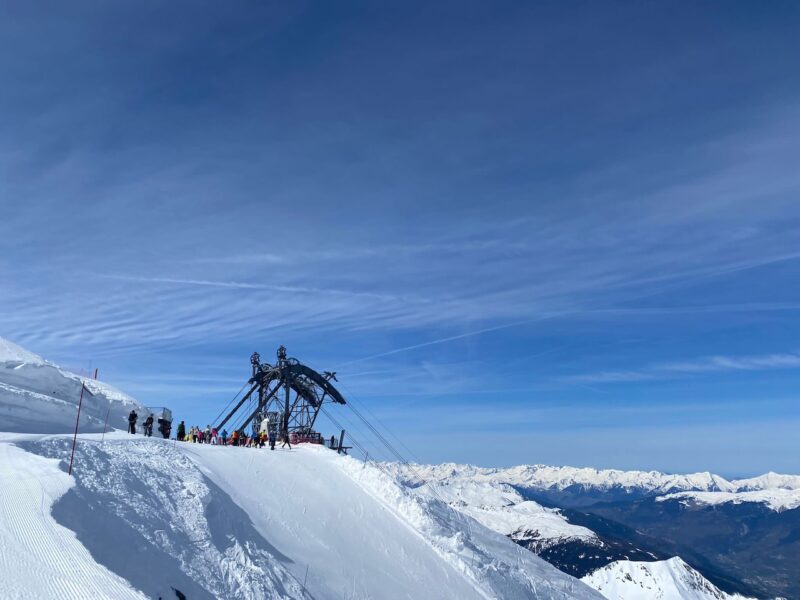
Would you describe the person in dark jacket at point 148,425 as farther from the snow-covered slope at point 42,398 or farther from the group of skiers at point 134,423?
the snow-covered slope at point 42,398

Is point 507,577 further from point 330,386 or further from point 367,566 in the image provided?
point 330,386

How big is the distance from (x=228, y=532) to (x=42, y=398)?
41.3 ft

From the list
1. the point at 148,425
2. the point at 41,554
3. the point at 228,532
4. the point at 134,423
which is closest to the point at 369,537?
the point at 228,532

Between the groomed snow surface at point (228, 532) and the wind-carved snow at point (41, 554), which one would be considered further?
the groomed snow surface at point (228, 532)

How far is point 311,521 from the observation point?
25.8 meters

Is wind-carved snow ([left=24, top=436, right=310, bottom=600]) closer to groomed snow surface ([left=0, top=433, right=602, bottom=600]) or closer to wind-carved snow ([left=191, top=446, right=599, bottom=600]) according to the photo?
groomed snow surface ([left=0, top=433, right=602, bottom=600])

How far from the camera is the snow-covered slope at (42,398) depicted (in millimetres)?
25141

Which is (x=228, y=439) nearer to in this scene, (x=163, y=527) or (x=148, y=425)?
(x=148, y=425)

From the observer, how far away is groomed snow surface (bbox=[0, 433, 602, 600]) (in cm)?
1360

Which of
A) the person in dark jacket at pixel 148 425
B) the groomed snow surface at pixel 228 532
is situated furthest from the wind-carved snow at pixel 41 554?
the person in dark jacket at pixel 148 425

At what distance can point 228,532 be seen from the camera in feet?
67.4

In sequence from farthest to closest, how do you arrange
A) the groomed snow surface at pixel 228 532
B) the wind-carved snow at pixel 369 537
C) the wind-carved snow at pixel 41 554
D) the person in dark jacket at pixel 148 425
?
the person in dark jacket at pixel 148 425
the wind-carved snow at pixel 369 537
the groomed snow surface at pixel 228 532
the wind-carved snow at pixel 41 554

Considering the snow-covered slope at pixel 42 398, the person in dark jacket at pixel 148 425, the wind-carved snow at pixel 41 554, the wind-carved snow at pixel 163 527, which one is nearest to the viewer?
the wind-carved snow at pixel 41 554

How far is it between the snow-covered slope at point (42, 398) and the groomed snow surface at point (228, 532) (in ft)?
10.1
